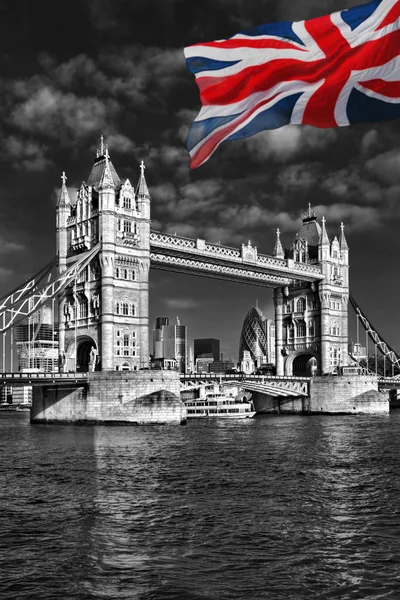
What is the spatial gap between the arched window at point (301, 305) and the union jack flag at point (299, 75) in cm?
9332

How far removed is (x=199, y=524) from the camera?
22.2 metres

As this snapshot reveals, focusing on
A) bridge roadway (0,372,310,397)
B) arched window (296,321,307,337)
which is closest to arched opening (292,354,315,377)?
arched window (296,321,307,337)

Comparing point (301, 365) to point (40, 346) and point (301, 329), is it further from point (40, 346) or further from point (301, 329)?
point (40, 346)

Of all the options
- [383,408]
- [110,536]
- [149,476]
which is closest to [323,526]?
[110,536]

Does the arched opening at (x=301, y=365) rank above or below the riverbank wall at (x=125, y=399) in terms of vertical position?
above

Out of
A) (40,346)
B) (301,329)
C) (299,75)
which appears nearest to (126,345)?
(301,329)

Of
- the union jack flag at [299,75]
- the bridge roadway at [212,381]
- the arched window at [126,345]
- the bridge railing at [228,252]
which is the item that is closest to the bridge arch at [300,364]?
the bridge roadway at [212,381]

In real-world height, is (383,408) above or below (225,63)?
below

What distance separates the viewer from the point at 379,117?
1230 centimetres

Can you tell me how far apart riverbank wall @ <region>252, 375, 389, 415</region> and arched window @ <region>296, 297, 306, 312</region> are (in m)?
14.4

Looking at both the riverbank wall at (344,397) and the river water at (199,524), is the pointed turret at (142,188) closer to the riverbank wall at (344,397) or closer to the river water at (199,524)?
the riverbank wall at (344,397)

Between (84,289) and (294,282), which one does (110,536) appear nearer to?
(84,289)

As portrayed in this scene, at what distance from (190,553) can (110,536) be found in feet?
9.65

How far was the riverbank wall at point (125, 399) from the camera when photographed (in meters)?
66.6
